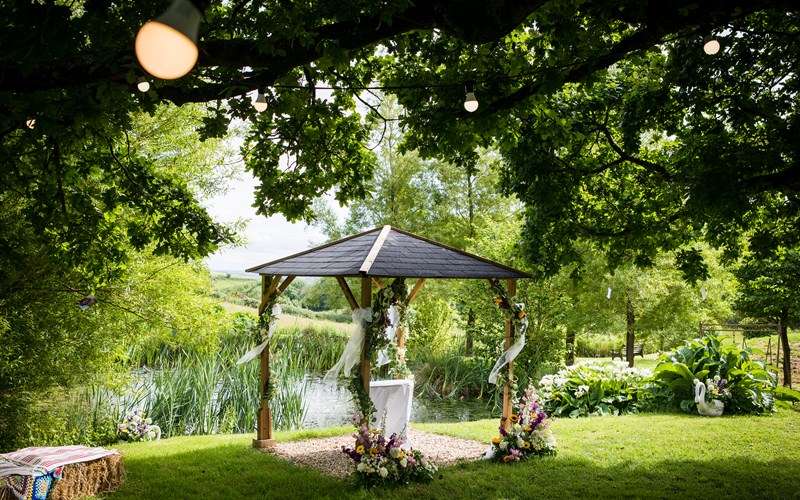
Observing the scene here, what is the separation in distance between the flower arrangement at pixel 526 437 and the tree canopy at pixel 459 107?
1.85 m

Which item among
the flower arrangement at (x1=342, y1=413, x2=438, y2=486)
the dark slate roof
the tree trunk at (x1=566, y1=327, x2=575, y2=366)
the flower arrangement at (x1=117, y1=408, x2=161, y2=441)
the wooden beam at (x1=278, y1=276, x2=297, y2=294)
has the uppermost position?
the dark slate roof

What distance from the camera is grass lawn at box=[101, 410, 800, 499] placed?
18.3ft

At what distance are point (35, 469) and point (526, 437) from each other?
5.22 metres

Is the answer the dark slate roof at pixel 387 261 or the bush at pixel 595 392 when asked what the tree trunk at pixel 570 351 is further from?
the dark slate roof at pixel 387 261

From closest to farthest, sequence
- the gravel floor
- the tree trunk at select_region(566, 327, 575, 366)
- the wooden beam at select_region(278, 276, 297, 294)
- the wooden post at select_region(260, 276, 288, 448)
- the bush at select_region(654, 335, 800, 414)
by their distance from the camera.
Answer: the gravel floor
the wooden post at select_region(260, 276, 288, 448)
the wooden beam at select_region(278, 276, 297, 294)
the bush at select_region(654, 335, 800, 414)
the tree trunk at select_region(566, 327, 575, 366)

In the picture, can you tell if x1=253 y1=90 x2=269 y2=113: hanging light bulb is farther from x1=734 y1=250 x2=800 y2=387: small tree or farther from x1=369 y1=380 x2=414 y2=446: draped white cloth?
x1=734 y1=250 x2=800 y2=387: small tree

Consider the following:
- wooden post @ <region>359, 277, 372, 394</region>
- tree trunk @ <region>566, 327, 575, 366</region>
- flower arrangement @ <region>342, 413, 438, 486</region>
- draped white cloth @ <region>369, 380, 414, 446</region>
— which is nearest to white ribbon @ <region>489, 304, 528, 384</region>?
draped white cloth @ <region>369, 380, 414, 446</region>

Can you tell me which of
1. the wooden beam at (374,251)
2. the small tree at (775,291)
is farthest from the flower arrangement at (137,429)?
the small tree at (775,291)

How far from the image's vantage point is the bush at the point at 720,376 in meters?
9.08

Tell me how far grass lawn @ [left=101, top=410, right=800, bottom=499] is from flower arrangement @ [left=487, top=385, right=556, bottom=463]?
8.2 inches

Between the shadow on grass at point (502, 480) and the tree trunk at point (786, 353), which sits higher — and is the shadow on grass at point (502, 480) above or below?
below

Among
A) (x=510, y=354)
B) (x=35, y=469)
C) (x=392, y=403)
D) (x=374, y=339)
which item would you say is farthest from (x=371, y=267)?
(x=35, y=469)

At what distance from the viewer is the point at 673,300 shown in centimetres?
1336

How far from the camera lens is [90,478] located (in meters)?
5.45
